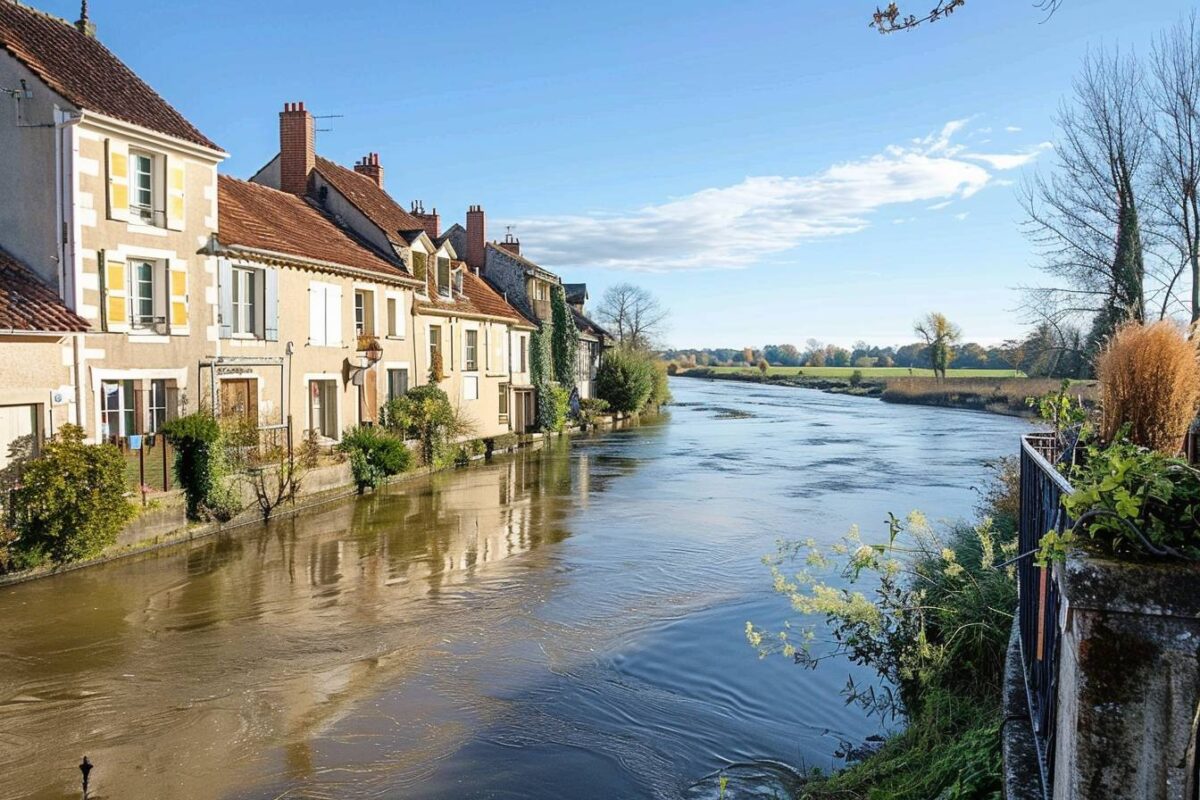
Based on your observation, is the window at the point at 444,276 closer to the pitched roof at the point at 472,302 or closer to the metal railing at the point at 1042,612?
the pitched roof at the point at 472,302

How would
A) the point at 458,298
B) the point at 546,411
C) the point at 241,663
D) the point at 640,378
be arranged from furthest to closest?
the point at 640,378
the point at 546,411
the point at 458,298
the point at 241,663

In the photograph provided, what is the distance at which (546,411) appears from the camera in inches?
1556

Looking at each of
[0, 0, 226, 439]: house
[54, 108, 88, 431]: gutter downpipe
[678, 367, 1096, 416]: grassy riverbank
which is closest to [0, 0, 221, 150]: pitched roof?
[0, 0, 226, 439]: house

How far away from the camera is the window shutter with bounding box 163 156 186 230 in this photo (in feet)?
58.7

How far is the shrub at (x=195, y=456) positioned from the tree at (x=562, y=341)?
2637 centimetres

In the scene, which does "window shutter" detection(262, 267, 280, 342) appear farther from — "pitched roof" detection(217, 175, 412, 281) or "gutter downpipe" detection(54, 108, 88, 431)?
"gutter downpipe" detection(54, 108, 88, 431)

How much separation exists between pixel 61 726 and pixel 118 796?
6.42ft

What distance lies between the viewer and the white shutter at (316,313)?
910 inches

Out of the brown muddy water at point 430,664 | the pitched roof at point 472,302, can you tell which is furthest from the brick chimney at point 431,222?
the brown muddy water at point 430,664

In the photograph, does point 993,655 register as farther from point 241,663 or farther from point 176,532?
point 176,532

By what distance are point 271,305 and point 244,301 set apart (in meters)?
0.74

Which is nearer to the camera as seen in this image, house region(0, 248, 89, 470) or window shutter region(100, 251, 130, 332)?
house region(0, 248, 89, 470)

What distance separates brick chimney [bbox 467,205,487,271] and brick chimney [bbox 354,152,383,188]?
23.9 feet

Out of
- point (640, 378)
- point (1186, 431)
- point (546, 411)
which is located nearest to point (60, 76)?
point (1186, 431)
